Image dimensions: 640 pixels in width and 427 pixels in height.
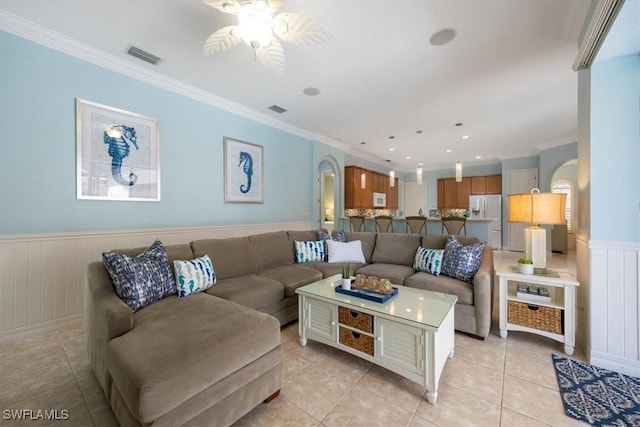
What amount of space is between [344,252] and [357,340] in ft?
5.26

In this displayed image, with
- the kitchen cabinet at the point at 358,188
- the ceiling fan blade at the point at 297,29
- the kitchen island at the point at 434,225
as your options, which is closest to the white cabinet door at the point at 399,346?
the ceiling fan blade at the point at 297,29

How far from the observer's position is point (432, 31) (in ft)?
7.51

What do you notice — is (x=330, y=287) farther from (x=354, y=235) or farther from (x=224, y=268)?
(x=354, y=235)

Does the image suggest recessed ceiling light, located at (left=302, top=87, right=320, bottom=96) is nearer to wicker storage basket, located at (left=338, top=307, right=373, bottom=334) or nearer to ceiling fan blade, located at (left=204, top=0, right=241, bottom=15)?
ceiling fan blade, located at (left=204, top=0, right=241, bottom=15)

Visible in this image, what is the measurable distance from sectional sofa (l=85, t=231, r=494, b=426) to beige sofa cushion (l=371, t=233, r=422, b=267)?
607 millimetres

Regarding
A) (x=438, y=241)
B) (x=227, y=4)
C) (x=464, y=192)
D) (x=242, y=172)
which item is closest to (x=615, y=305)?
(x=438, y=241)

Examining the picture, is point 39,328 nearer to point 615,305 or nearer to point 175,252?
point 175,252

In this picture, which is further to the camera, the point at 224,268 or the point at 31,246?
the point at 224,268

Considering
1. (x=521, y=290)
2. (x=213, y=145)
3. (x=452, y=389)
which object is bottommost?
(x=452, y=389)

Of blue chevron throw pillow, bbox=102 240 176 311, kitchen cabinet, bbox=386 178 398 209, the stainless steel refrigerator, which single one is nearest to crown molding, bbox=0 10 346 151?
blue chevron throw pillow, bbox=102 240 176 311

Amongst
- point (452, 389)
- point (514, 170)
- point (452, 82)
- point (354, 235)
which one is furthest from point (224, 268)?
point (514, 170)

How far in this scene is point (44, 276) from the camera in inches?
96.3

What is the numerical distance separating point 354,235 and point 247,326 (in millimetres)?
2530

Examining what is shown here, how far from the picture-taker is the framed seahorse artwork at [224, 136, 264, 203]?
394cm
